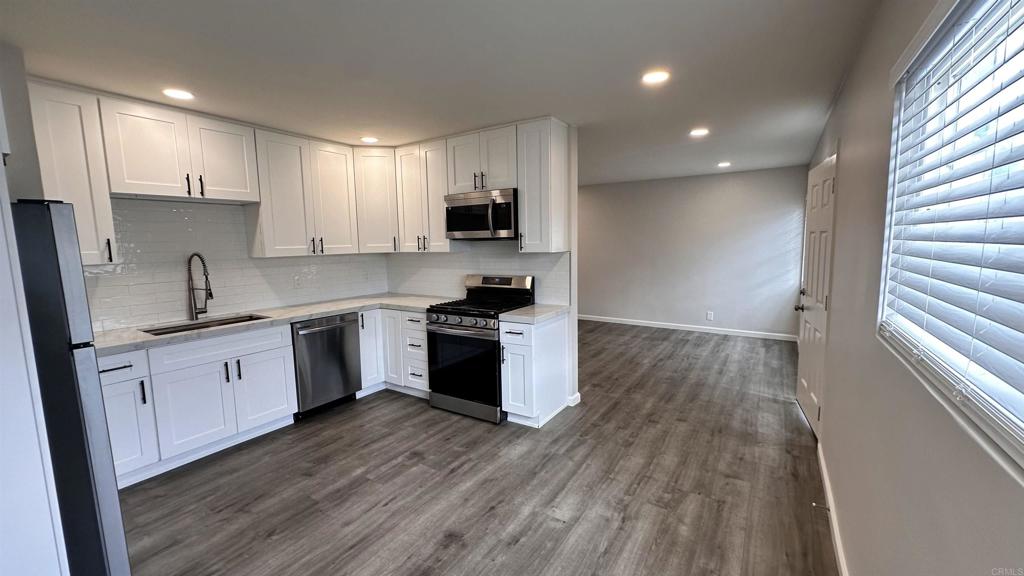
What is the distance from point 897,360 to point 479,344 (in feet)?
8.49

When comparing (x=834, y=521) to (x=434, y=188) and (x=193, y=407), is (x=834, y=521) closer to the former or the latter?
(x=434, y=188)

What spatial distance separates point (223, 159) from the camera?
3178 mm

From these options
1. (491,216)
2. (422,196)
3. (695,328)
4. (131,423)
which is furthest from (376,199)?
(695,328)

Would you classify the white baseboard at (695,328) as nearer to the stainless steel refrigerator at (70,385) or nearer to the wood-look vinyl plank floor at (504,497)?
the wood-look vinyl plank floor at (504,497)

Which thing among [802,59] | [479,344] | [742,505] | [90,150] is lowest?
[742,505]

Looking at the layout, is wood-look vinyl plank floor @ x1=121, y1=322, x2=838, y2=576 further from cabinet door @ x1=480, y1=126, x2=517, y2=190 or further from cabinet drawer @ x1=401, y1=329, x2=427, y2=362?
cabinet door @ x1=480, y1=126, x2=517, y2=190

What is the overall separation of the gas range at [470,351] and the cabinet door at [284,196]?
4.63 feet

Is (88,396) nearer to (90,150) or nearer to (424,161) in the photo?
(90,150)

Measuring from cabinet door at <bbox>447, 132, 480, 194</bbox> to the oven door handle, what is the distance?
1.28 metres

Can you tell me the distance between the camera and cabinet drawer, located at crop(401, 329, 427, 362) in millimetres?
3811

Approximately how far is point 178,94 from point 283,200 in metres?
1.06

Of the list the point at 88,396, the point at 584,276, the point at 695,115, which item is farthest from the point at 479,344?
the point at 584,276

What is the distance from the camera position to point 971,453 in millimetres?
800

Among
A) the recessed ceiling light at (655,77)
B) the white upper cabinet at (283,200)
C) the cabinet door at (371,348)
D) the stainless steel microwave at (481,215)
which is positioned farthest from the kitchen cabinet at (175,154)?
the recessed ceiling light at (655,77)
